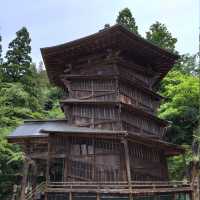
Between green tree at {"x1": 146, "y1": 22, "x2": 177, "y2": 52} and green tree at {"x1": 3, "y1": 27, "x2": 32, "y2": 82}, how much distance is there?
564 inches

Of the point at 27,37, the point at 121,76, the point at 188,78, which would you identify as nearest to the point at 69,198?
the point at 121,76

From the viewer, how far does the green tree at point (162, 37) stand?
37.7m

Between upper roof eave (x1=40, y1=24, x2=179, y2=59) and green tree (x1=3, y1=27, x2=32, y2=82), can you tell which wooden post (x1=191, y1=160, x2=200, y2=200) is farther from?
green tree (x1=3, y1=27, x2=32, y2=82)

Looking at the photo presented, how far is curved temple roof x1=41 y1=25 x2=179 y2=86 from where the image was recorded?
19.3 meters

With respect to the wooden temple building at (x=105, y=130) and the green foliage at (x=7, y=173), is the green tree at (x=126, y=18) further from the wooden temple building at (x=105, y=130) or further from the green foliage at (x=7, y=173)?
the green foliage at (x=7, y=173)

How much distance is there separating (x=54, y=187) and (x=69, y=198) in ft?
4.42

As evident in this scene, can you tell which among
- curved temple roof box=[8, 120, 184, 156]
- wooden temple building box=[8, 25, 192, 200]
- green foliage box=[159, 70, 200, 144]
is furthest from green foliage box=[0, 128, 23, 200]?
green foliage box=[159, 70, 200, 144]

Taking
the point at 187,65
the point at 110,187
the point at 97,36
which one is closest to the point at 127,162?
the point at 110,187

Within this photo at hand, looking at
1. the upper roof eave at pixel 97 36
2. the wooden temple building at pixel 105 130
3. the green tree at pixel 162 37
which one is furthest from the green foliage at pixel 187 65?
the upper roof eave at pixel 97 36

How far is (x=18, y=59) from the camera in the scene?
121 ft

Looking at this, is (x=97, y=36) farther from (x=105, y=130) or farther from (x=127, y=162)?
(x=127, y=162)

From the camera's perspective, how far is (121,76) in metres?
20.2

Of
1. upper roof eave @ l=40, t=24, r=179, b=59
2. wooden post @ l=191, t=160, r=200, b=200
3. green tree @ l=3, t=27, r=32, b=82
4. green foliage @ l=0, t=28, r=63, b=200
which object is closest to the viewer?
wooden post @ l=191, t=160, r=200, b=200

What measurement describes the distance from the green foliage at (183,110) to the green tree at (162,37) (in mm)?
9533
